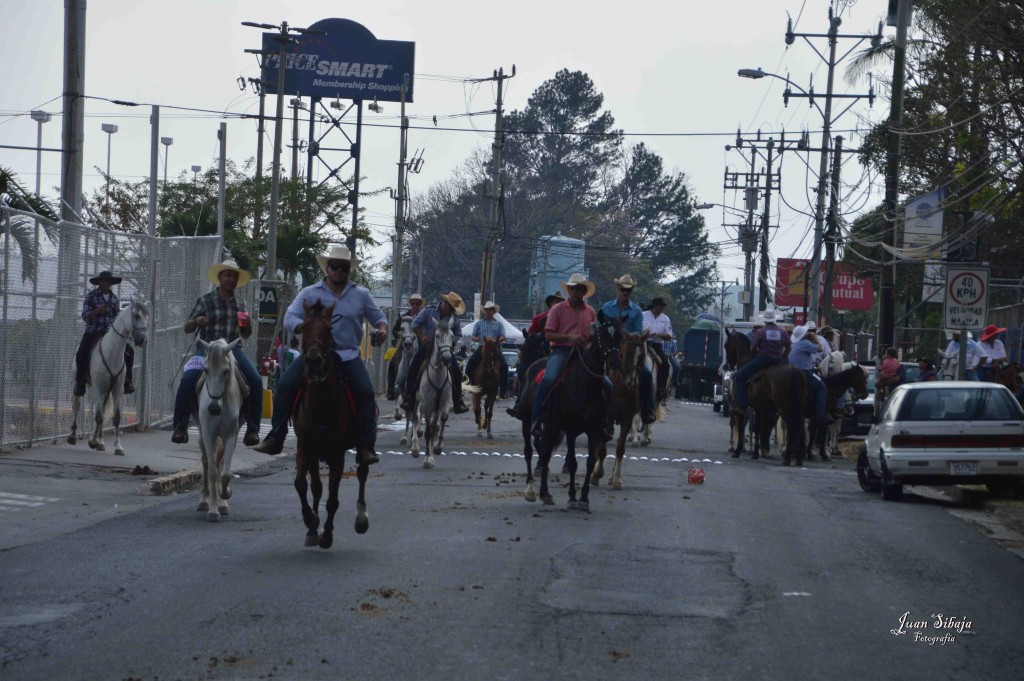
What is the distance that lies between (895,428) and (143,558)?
10008mm

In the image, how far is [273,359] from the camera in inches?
1224

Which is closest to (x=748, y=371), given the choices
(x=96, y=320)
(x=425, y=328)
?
(x=425, y=328)

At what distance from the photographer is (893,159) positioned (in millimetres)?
28609

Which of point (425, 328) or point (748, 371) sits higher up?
point (425, 328)

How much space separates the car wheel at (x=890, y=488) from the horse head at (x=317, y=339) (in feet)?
28.8

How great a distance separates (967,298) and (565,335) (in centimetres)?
924

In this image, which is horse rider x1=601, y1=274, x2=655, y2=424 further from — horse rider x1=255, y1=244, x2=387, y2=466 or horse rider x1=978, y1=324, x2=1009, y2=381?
horse rider x1=978, y1=324, x2=1009, y2=381

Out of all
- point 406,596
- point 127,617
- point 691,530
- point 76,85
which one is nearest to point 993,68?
point 691,530

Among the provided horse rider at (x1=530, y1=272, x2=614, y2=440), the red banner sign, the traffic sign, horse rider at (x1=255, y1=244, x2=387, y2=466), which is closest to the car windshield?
the traffic sign

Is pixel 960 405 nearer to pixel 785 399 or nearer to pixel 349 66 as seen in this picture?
pixel 785 399

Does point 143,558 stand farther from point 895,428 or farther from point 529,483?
point 895,428

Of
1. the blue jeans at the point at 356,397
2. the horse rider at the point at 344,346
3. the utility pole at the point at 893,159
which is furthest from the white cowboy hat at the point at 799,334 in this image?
the blue jeans at the point at 356,397

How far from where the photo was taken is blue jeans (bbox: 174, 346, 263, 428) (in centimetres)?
1423

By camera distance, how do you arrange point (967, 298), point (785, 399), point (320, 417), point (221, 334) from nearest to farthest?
point (320, 417) → point (221, 334) → point (967, 298) → point (785, 399)
